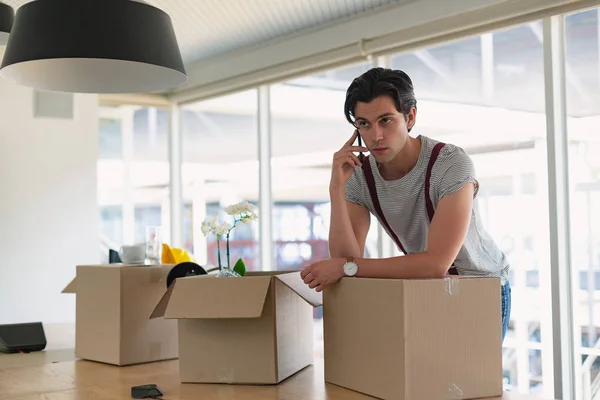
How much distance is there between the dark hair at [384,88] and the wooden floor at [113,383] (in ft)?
2.08

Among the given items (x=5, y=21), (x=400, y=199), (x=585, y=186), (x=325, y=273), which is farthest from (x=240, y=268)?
(x=585, y=186)

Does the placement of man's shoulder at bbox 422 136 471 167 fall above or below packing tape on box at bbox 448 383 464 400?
above

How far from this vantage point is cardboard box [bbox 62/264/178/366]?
6.33 feet

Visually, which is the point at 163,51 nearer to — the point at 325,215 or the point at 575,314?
the point at 575,314

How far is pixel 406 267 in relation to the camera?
1.49 meters

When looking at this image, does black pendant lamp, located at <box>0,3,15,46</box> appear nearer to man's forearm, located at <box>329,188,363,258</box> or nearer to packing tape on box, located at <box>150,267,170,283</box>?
packing tape on box, located at <box>150,267,170,283</box>

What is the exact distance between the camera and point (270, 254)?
4570mm

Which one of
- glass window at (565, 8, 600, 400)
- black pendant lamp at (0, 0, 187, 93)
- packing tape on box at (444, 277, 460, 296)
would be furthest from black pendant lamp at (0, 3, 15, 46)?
glass window at (565, 8, 600, 400)

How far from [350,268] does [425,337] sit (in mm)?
239

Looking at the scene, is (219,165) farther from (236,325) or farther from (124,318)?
(236,325)

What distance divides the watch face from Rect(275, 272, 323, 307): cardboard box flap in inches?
6.3

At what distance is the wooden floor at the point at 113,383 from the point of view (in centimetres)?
152

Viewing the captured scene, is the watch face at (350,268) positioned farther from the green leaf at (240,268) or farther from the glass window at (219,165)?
the glass window at (219,165)

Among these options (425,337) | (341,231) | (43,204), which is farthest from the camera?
(43,204)
